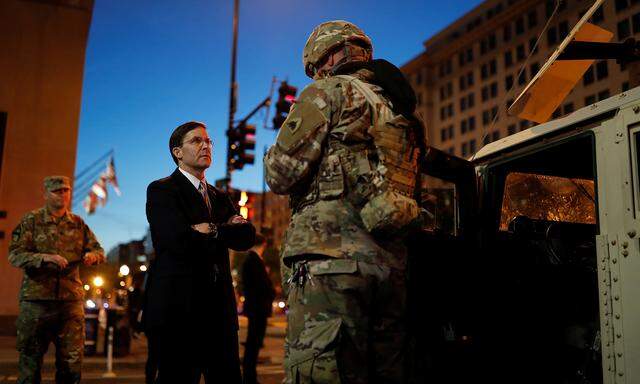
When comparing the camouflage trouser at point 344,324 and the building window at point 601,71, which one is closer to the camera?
the camouflage trouser at point 344,324

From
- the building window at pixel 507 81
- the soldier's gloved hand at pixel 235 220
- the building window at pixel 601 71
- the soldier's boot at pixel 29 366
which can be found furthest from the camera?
the building window at pixel 507 81

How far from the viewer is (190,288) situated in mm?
3244

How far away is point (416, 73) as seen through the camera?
82.2 metres

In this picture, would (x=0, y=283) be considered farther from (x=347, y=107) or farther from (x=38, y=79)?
(x=347, y=107)

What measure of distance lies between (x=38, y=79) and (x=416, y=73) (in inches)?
2910

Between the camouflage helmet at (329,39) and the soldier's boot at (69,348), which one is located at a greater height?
the camouflage helmet at (329,39)

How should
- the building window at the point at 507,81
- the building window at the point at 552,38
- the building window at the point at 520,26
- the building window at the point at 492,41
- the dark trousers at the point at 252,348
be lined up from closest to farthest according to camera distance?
the dark trousers at the point at 252,348
the building window at the point at 552,38
the building window at the point at 520,26
the building window at the point at 507,81
the building window at the point at 492,41

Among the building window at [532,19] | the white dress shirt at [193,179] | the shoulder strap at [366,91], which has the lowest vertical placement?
the white dress shirt at [193,179]

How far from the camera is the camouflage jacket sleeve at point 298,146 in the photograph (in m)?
2.55

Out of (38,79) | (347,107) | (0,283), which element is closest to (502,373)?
(347,107)

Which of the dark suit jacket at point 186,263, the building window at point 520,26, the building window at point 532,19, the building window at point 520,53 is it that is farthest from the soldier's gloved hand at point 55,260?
the building window at point 520,26

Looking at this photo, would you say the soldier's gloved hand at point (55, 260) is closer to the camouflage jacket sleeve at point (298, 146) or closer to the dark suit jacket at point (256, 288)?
the dark suit jacket at point (256, 288)

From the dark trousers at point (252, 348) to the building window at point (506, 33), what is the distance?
66837 mm

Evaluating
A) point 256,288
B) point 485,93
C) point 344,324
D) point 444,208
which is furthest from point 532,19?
point 344,324
